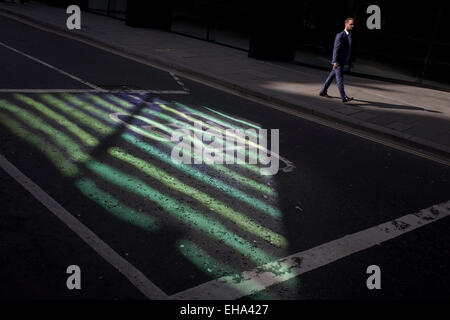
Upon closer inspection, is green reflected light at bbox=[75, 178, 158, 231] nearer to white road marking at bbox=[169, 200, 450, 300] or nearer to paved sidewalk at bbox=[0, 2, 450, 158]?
white road marking at bbox=[169, 200, 450, 300]

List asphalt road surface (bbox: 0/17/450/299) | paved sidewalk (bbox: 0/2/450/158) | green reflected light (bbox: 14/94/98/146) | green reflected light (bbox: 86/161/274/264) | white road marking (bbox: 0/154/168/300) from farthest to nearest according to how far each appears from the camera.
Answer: paved sidewalk (bbox: 0/2/450/158)
green reflected light (bbox: 14/94/98/146)
green reflected light (bbox: 86/161/274/264)
asphalt road surface (bbox: 0/17/450/299)
white road marking (bbox: 0/154/168/300)

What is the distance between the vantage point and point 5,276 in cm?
374

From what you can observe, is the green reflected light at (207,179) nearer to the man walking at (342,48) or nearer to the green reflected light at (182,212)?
the green reflected light at (182,212)

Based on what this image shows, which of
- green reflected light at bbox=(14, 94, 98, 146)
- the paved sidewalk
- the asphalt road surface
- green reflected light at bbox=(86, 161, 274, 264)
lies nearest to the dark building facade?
the paved sidewalk

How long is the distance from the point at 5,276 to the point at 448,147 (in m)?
7.93

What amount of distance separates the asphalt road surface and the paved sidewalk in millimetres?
1246

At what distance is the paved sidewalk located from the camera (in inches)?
387

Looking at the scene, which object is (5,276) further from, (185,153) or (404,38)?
(404,38)

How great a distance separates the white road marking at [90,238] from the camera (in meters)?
3.83

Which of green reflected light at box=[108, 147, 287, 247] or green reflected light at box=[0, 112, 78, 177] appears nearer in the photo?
green reflected light at box=[108, 147, 287, 247]

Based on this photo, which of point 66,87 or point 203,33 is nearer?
Result: point 66,87

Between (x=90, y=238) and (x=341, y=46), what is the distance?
8311 millimetres

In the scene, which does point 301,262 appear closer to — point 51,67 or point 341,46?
point 341,46
